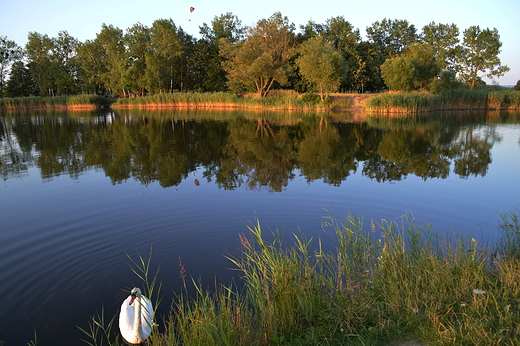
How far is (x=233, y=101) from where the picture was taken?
1906 inches

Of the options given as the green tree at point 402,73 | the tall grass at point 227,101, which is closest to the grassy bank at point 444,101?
the green tree at point 402,73

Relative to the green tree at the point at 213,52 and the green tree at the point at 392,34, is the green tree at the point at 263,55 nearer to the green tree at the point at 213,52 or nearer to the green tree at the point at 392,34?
the green tree at the point at 213,52

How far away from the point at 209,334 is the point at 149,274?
2233mm

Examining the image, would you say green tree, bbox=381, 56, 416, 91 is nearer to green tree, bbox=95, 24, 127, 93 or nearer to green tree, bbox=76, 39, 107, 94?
green tree, bbox=95, 24, 127, 93

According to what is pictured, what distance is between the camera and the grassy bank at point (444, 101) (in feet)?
119

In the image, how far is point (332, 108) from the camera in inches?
1706

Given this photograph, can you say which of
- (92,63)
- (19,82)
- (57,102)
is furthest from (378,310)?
(19,82)

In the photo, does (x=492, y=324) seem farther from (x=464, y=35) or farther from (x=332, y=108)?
(x=464, y=35)

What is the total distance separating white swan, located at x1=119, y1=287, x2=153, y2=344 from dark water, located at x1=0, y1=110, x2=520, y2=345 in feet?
2.22

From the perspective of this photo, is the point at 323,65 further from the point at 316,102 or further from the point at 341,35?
the point at 341,35

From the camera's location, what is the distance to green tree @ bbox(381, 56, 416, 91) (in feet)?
135

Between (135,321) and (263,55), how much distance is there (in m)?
43.6

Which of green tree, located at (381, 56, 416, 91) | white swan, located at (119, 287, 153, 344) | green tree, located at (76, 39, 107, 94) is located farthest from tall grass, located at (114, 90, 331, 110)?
white swan, located at (119, 287, 153, 344)

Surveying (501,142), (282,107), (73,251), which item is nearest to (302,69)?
(282,107)
